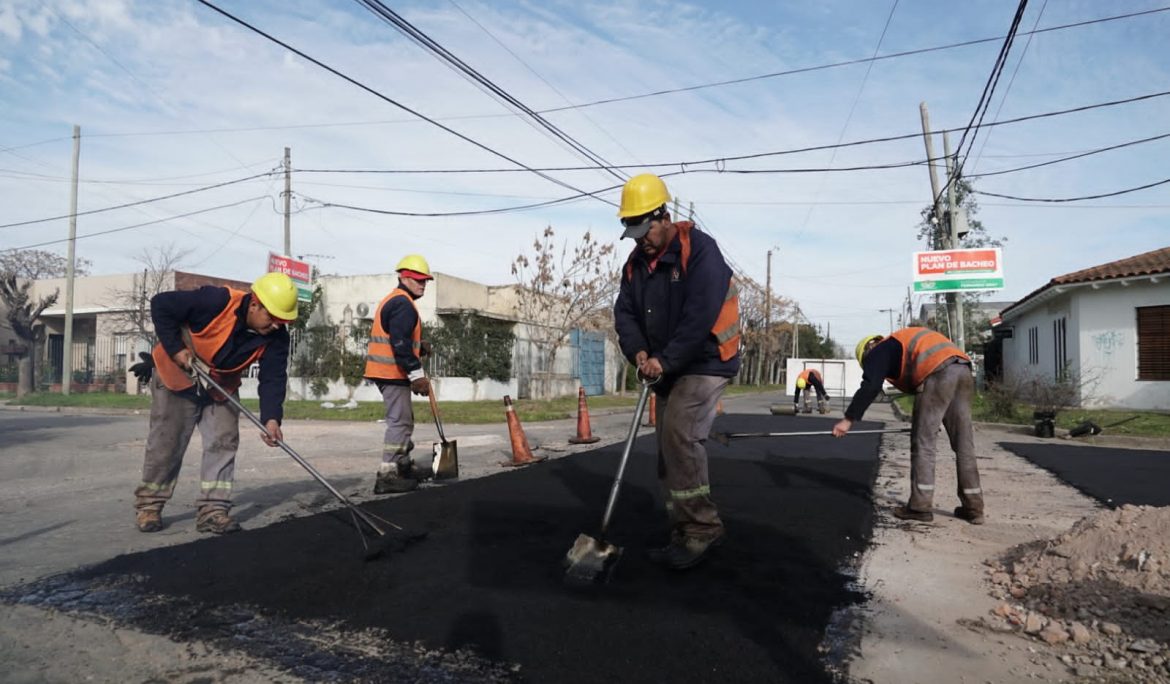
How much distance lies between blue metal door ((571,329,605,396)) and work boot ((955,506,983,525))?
25.0m

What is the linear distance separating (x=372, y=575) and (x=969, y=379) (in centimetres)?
412

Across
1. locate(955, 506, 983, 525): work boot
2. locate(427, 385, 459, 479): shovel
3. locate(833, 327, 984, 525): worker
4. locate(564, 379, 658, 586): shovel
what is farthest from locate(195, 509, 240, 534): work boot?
locate(955, 506, 983, 525): work boot

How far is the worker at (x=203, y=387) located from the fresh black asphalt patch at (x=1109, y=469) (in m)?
6.20

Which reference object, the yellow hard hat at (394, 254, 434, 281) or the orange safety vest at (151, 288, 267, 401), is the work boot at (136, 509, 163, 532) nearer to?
the orange safety vest at (151, 288, 267, 401)

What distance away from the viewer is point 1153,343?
17.0m

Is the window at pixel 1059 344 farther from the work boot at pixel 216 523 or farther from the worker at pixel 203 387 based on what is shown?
the work boot at pixel 216 523

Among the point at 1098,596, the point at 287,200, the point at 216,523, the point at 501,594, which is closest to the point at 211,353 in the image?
the point at 216,523

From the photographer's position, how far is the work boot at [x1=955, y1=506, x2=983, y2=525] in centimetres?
505

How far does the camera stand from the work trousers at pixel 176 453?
4648mm

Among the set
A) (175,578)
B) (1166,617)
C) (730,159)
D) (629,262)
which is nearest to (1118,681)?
(1166,617)

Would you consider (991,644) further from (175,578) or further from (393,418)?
(393,418)

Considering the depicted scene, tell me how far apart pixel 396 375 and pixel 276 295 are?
1.41 m

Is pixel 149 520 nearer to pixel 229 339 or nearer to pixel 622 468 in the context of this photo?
pixel 229 339

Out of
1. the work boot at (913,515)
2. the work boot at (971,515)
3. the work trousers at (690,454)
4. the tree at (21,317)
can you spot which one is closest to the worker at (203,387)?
the work trousers at (690,454)
